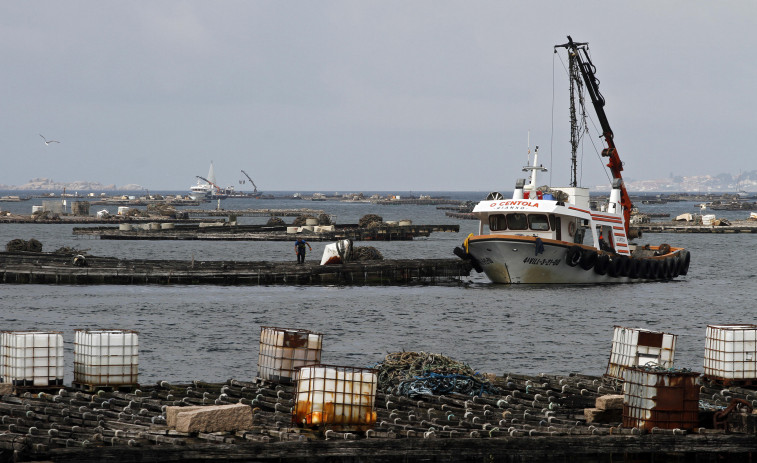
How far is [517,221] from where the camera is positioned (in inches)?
1806

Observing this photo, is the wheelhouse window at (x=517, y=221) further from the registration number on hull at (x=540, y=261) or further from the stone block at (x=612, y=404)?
the stone block at (x=612, y=404)

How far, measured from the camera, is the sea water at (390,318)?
29.3m

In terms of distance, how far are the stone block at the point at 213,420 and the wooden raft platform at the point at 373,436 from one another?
110 mm

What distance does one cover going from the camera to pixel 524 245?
1789 inches

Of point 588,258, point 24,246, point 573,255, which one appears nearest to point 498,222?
point 573,255

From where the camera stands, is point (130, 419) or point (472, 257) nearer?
point (130, 419)

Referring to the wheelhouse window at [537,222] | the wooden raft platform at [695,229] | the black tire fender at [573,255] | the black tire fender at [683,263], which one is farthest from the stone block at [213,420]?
the wooden raft platform at [695,229]

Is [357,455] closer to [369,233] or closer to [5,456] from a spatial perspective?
[5,456]

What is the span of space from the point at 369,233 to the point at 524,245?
55.3 metres

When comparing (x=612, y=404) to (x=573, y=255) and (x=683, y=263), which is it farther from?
(x=683, y=263)

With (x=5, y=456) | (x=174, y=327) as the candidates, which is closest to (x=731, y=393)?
(x=5, y=456)

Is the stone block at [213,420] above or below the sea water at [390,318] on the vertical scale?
above

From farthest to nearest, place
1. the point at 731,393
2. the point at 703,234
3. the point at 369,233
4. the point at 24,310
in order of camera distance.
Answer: the point at 703,234, the point at 369,233, the point at 24,310, the point at 731,393

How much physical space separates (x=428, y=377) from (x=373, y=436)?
14.8ft
